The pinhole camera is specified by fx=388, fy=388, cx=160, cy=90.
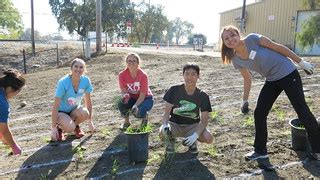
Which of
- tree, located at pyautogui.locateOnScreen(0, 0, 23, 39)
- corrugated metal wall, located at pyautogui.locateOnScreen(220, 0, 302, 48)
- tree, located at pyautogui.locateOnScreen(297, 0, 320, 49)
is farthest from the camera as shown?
tree, located at pyautogui.locateOnScreen(0, 0, 23, 39)

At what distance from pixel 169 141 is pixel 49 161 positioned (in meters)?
1.30

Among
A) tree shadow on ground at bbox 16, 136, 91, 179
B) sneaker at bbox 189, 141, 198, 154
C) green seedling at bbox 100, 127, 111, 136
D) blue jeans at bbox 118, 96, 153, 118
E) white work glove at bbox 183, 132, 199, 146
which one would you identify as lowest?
tree shadow on ground at bbox 16, 136, 91, 179

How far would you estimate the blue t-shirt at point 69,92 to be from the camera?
469cm

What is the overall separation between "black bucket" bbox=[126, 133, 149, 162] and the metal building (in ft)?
71.8

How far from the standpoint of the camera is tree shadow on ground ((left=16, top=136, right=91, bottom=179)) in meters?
3.82

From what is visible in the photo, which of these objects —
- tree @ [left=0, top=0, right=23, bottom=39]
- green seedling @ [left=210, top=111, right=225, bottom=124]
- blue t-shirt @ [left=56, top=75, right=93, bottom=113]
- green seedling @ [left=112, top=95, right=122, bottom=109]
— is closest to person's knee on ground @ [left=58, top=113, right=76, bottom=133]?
blue t-shirt @ [left=56, top=75, right=93, bottom=113]

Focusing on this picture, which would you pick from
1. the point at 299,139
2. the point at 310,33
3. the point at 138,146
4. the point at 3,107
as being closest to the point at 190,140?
the point at 138,146

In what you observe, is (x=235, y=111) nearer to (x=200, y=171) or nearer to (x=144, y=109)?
(x=144, y=109)

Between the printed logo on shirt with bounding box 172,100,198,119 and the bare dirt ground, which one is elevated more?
the printed logo on shirt with bounding box 172,100,198,119

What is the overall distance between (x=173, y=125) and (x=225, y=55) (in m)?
0.96

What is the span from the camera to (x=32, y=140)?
512 cm

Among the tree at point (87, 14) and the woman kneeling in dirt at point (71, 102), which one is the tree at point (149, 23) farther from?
the woman kneeling in dirt at point (71, 102)

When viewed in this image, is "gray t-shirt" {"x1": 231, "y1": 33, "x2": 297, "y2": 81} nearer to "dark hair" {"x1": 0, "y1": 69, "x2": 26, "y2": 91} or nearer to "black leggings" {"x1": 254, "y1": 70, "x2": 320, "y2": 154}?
"black leggings" {"x1": 254, "y1": 70, "x2": 320, "y2": 154}

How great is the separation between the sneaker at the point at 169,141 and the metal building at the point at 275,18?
2148 cm
